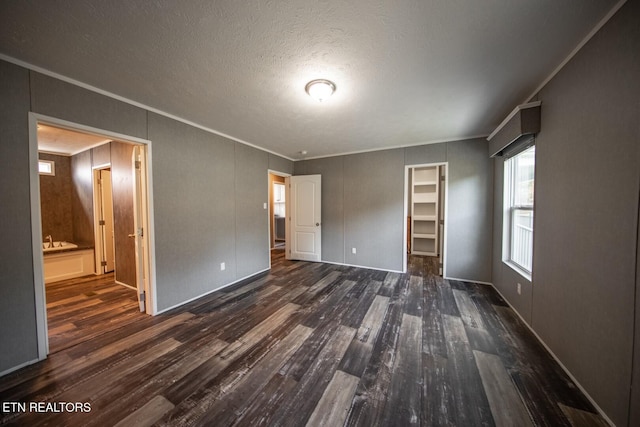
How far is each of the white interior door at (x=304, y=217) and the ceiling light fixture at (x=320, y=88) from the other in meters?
2.63

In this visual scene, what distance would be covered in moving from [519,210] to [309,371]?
3181mm

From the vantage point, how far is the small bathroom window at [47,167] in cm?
398

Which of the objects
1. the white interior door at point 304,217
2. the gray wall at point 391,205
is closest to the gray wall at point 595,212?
the gray wall at point 391,205

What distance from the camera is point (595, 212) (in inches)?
53.8

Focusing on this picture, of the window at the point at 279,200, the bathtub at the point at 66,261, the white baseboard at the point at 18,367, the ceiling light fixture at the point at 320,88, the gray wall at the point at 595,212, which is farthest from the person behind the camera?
the window at the point at 279,200

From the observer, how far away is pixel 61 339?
2.05 m

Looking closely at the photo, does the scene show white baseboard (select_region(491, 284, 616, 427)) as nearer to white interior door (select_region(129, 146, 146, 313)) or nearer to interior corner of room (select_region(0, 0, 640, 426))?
interior corner of room (select_region(0, 0, 640, 426))

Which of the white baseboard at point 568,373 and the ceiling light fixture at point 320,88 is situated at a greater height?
the ceiling light fixture at point 320,88

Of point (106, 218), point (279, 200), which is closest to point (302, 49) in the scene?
point (106, 218)

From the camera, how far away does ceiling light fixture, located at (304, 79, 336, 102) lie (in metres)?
1.91

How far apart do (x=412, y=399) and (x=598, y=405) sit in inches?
44.8

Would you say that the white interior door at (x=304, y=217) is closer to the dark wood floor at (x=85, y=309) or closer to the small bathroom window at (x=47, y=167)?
the dark wood floor at (x=85, y=309)

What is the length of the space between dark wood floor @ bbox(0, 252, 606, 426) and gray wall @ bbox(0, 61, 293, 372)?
18.3 inches

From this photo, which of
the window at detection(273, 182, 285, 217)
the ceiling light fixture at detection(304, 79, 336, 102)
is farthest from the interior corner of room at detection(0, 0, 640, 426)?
the window at detection(273, 182, 285, 217)
